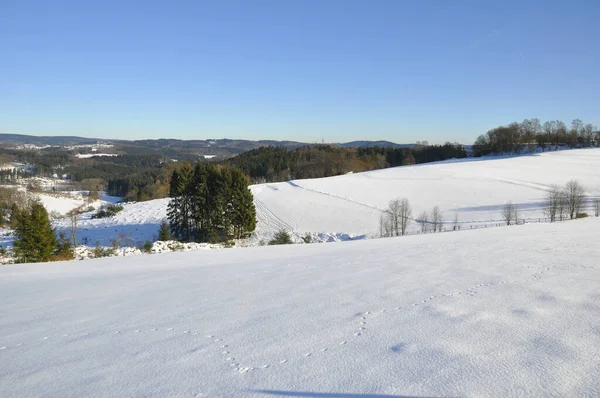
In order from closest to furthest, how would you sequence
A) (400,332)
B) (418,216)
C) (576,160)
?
(400,332) < (418,216) < (576,160)

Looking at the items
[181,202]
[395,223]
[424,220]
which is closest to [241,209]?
[181,202]

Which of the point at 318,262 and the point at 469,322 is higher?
the point at 469,322

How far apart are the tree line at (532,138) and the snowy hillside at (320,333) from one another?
9552 cm

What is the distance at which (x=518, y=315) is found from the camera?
5141mm

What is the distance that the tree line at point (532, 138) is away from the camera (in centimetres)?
9100

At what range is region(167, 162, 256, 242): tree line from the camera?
35.1 m

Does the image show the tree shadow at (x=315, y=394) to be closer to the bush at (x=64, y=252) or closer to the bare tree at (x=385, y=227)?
the bush at (x=64, y=252)

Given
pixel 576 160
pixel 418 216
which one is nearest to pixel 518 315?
pixel 418 216

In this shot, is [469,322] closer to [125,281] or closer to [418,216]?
[125,281]

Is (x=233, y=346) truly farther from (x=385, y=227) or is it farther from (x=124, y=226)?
(x=124, y=226)

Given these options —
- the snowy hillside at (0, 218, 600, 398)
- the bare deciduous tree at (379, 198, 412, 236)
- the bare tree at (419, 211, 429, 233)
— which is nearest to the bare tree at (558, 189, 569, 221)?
the bare tree at (419, 211, 429, 233)

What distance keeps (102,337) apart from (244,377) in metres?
2.98

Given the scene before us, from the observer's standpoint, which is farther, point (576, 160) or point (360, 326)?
point (576, 160)

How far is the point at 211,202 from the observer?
116 feet
